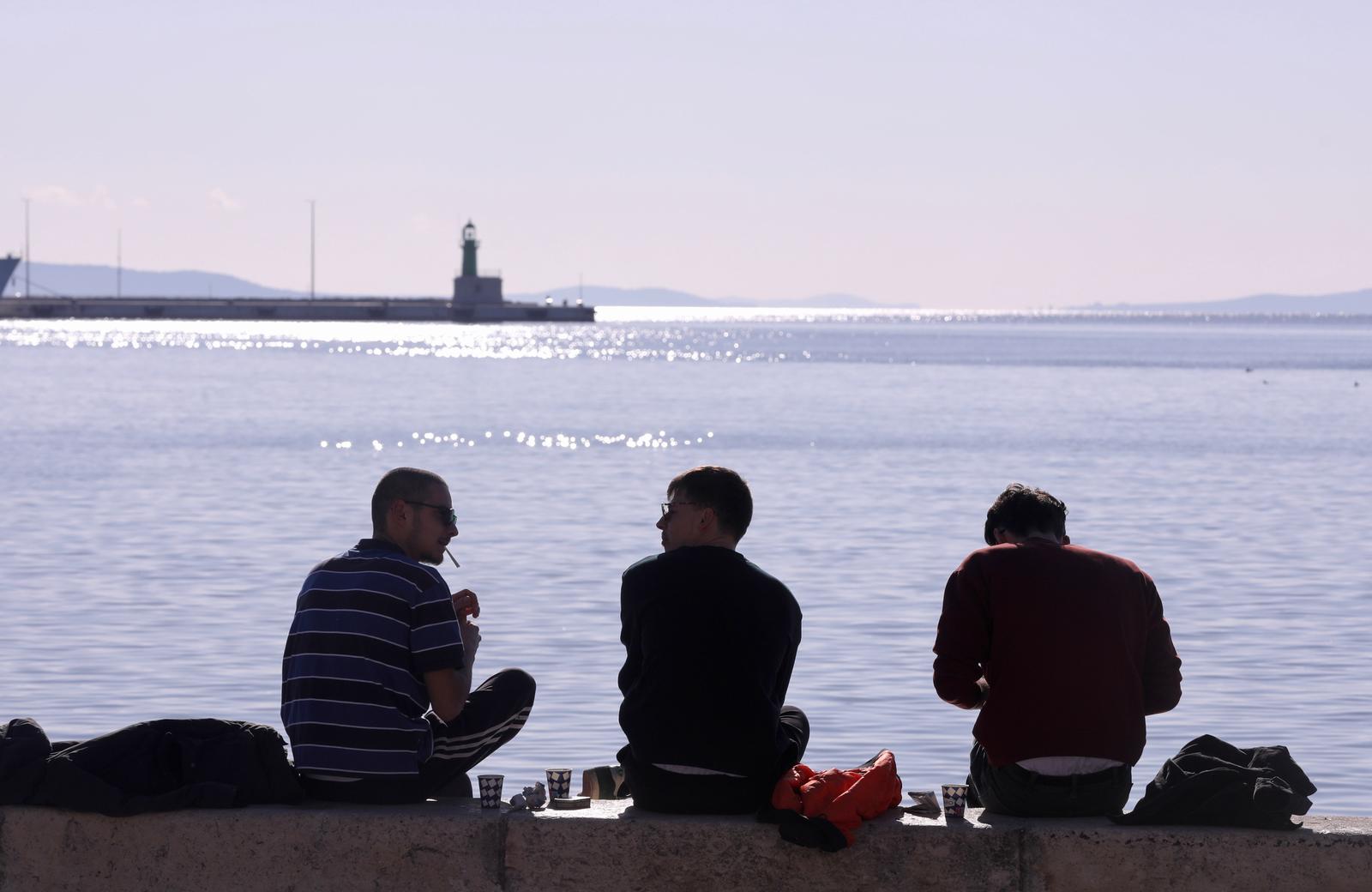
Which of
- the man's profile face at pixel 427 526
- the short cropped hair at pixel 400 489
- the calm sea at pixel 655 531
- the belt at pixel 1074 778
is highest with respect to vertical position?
the short cropped hair at pixel 400 489

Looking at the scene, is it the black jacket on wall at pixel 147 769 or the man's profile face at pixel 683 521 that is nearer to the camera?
the man's profile face at pixel 683 521

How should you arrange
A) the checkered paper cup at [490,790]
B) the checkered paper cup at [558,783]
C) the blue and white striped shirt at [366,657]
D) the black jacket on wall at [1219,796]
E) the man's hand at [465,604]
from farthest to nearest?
1. the man's hand at [465,604]
2. the checkered paper cup at [558,783]
3. the checkered paper cup at [490,790]
4. the blue and white striped shirt at [366,657]
5. the black jacket on wall at [1219,796]

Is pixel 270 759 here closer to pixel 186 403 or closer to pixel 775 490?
pixel 775 490

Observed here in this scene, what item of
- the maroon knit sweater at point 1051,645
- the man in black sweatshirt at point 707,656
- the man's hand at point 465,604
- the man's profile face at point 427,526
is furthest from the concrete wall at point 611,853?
the man's profile face at point 427,526

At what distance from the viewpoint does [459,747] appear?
604cm

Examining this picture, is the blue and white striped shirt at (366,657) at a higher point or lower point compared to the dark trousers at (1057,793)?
higher

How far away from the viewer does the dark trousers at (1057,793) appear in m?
5.73

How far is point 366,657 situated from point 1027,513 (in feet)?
6.20

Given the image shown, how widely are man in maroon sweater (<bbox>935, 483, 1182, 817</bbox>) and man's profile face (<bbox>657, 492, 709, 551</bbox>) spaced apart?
0.72 meters

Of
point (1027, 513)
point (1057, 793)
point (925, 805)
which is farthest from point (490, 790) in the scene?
point (1027, 513)

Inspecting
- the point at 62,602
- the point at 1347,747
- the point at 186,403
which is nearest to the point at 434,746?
the point at 1347,747

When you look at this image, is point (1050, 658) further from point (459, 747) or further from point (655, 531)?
point (655, 531)

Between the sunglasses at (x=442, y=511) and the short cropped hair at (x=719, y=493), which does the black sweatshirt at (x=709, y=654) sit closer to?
the short cropped hair at (x=719, y=493)

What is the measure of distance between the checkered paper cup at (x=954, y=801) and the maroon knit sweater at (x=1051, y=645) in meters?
0.15
